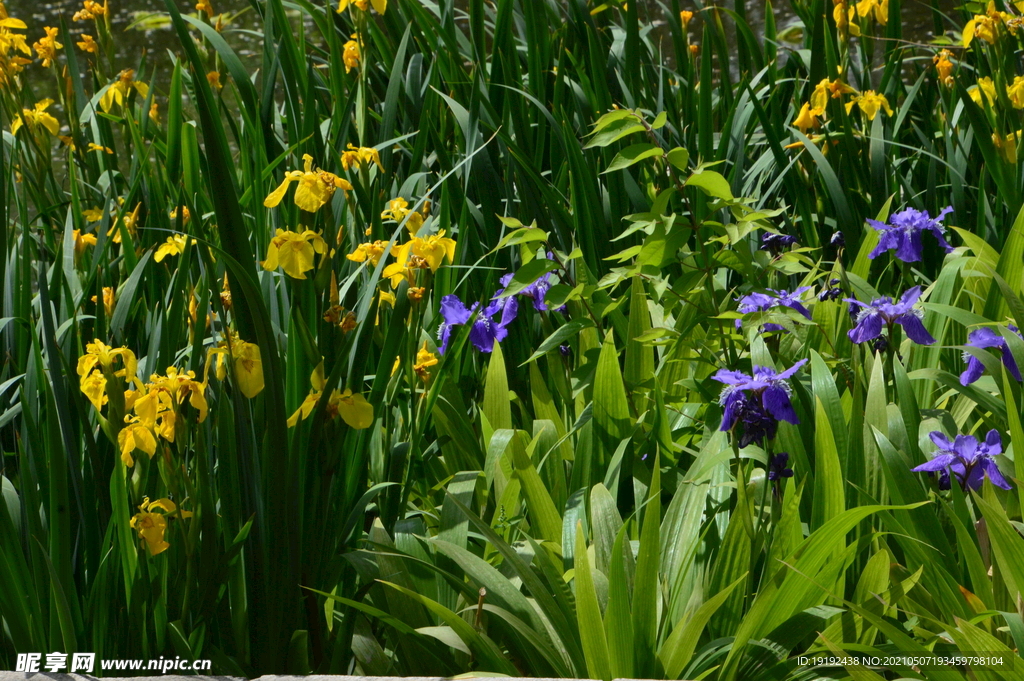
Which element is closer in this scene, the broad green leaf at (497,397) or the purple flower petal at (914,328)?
the purple flower petal at (914,328)

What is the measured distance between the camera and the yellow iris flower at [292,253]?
1.07 m

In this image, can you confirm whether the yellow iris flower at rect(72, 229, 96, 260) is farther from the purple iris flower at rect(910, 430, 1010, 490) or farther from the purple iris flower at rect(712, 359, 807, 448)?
the purple iris flower at rect(910, 430, 1010, 490)

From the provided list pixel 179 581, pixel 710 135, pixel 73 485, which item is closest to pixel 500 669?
pixel 179 581

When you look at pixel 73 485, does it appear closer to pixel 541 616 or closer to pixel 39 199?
pixel 541 616

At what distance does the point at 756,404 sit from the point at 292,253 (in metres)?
0.67

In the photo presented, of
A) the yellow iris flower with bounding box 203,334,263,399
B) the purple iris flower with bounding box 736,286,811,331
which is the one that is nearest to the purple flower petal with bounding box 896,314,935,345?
the purple iris flower with bounding box 736,286,811,331

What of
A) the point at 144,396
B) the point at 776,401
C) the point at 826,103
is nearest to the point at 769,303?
the point at 776,401

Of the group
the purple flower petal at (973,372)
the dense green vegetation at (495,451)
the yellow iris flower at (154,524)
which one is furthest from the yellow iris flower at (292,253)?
the purple flower petal at (973,372)

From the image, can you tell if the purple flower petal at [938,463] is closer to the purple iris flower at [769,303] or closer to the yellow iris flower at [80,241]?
the purple iris flower at [769,303]

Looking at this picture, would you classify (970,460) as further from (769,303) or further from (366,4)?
(366,4)

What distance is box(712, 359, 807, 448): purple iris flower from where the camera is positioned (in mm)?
1160

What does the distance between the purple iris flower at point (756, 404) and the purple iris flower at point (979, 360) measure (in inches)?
12.8

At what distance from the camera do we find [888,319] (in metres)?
1.29

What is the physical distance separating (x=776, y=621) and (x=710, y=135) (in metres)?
1.40
